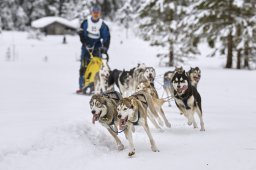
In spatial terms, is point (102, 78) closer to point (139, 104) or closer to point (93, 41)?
point (93, 41)

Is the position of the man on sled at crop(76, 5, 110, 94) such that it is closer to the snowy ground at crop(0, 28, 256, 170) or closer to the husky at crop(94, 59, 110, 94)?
the husky at crop(94, 59, 110, 94)

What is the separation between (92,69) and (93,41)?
728 mm

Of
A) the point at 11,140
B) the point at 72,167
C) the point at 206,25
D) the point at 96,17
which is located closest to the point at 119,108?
the point at 72,167

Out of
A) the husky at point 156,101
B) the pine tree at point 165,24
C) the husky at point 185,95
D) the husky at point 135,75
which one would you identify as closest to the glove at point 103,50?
the husky at point 135,75

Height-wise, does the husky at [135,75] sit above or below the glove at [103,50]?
below

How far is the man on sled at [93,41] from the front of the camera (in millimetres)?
11023

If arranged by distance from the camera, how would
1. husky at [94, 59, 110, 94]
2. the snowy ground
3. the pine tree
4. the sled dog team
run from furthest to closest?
the pine tree, husky at [94, 59, 110, 94], the sled dog team, the snowy ground

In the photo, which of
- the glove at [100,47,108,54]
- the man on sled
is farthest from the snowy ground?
the glove at [100,47,108,54]

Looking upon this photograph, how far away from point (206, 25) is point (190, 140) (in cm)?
1768

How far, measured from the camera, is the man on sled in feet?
36.2

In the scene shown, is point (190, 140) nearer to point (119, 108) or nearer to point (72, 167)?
point (119, 108)

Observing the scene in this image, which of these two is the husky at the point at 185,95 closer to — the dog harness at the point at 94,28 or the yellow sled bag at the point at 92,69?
the yellow sled bag at the point at 92,69

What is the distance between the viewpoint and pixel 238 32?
23.1 metres

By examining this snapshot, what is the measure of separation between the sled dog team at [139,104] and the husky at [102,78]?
59 centimetres
